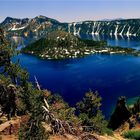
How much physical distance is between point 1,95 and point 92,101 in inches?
1673

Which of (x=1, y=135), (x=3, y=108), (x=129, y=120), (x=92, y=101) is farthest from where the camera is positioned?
(x=92, y=101)

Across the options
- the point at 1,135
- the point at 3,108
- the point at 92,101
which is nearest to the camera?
the point at 1,135

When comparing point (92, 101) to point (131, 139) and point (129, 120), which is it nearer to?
point (129, 120)

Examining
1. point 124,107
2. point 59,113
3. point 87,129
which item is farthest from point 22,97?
point 124,107

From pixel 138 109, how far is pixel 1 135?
5646 cm

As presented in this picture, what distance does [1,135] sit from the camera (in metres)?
42.4

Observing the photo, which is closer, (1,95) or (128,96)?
(1,95)

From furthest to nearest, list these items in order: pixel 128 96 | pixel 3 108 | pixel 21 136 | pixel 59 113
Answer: pixel 128 96, pixel 3 108, pixel 59 113, pixel 21 136

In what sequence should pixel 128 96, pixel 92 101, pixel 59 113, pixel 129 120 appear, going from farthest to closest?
pixel 128 96 → pixel 92 101 → pixel 129 120 → pixel 59 113

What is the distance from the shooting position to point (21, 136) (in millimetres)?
36906

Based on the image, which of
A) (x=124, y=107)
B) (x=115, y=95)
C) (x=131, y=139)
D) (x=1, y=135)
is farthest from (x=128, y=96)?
(x=1, y=135)

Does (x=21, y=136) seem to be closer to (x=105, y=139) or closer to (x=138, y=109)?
(x=105, y=139)

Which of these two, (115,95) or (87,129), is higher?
(87,129)

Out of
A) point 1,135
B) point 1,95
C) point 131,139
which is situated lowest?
point 131,139
